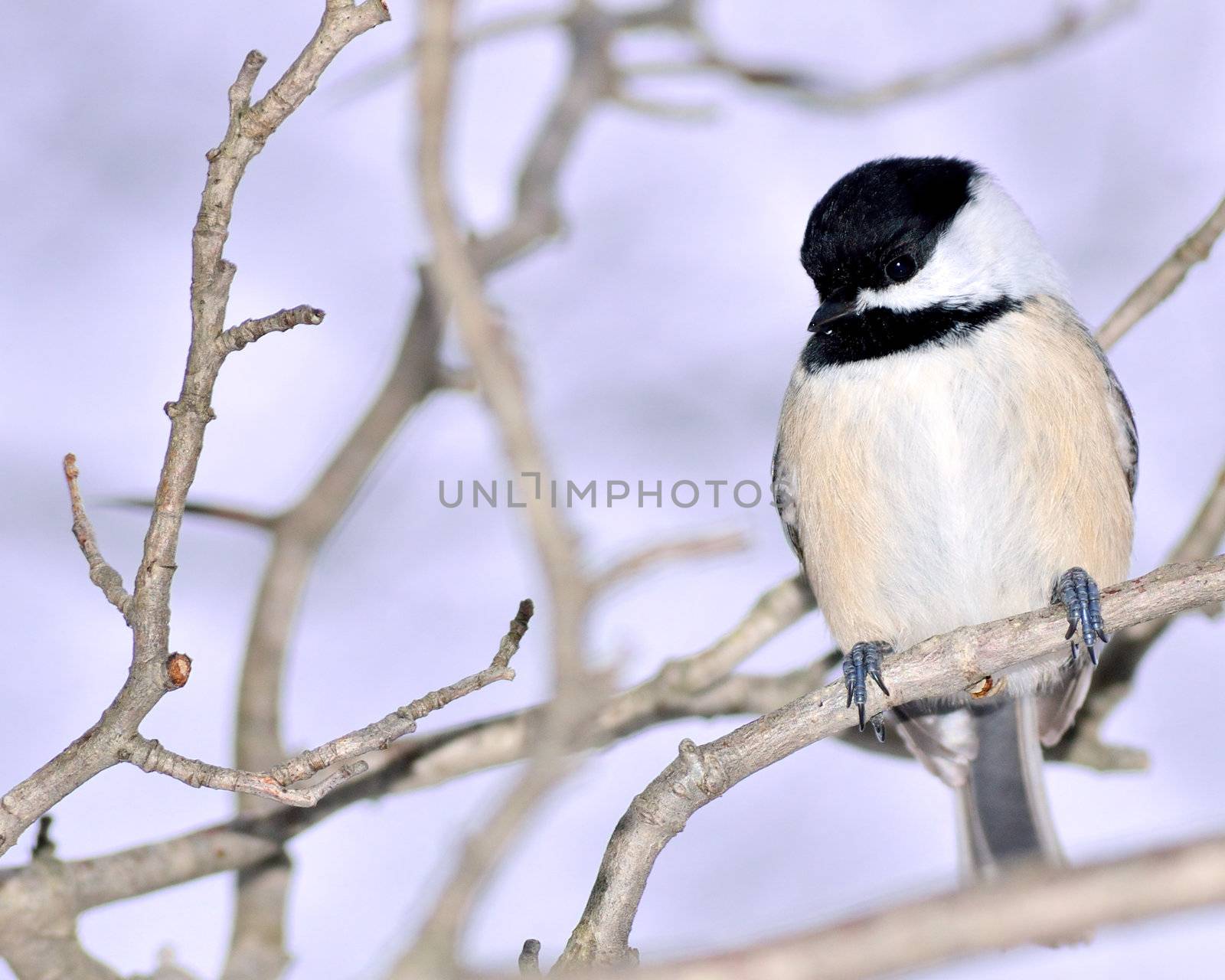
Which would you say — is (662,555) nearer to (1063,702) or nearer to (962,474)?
(962,474)

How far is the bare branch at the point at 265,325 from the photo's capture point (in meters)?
1.37

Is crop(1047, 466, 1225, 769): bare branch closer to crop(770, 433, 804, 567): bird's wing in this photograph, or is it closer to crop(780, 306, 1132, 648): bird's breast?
crop(780, 306, 1132, 648): bird's breast

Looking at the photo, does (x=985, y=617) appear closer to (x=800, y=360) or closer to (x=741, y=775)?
(x=800, y=360)

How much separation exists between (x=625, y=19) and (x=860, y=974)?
3.04 metres

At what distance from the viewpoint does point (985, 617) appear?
2.46 m

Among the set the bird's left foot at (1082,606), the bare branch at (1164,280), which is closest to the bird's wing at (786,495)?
the bird's left foot at (1082,606)

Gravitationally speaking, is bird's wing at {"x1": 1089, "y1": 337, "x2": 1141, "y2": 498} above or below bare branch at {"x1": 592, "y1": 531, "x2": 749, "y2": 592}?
above

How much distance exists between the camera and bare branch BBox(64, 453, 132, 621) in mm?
1475

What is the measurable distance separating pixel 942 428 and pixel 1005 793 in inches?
36.8

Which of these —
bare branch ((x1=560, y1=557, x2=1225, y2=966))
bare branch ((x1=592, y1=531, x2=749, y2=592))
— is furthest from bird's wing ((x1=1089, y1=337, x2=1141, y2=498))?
bare branch ((x1=592, y1=531, x2=749, y2=592))

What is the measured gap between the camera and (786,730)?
1.70 meters

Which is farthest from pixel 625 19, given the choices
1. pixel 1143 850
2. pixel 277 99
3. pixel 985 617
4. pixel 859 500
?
pixel 1143 850

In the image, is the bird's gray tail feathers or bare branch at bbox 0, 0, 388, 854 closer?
bare branch at bbox 0, 0, 388, 854

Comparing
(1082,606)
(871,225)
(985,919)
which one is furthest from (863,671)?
(985,919)
